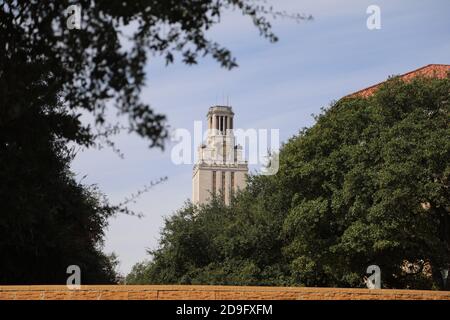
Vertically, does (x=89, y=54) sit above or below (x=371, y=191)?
below

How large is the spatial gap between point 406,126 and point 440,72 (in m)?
23.3

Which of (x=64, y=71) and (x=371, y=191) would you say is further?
(x=371, y=191)

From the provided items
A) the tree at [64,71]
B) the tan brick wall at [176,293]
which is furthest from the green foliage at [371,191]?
the tree at [64,71]

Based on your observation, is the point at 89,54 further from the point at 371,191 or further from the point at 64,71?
the point at 371,191

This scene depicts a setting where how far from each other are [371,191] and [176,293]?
1898 cm

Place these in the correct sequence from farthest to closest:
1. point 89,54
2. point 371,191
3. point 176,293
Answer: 1. point 371,191
2. point 176,293
3. point 89,54

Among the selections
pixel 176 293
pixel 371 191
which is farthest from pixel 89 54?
pixel 371 191

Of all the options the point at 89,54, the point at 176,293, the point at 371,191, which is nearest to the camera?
the point at 89,54

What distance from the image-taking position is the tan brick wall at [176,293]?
16.7 meters

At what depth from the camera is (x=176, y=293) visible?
56.2 feet

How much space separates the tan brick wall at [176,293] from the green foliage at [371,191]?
15.4m

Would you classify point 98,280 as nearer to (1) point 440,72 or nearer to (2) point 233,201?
(2) point 233,201

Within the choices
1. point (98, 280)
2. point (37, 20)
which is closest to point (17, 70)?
point (37, 20)
